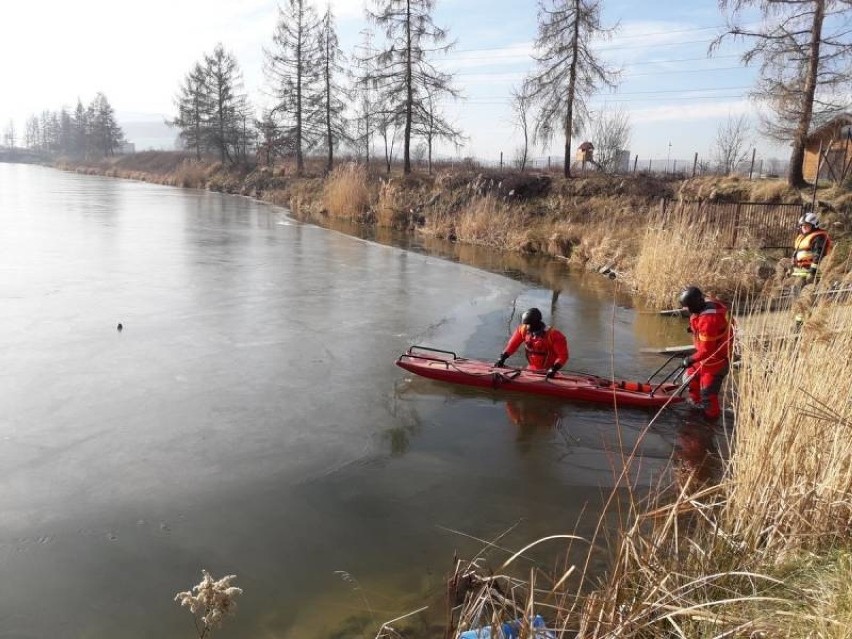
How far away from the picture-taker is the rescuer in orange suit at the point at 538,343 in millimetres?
6367

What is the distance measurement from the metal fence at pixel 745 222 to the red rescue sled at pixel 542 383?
670 centimetres

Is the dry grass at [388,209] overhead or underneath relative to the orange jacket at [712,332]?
overhead

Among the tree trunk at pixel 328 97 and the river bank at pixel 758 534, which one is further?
the tree trunk at pixel 328 97

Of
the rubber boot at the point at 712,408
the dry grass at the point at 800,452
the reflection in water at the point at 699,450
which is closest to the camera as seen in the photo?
the dry grass at the point at 800,452

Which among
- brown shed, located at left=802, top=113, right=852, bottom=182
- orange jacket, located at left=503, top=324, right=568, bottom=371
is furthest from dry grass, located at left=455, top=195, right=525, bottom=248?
orange jacket, located at left=503, top=324, right=568, bottom=371

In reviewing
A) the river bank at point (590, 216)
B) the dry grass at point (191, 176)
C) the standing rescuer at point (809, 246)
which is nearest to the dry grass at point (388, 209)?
the river bank at point (590, 216)

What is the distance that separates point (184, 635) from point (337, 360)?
4.12 metres

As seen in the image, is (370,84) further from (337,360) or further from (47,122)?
(47,122)

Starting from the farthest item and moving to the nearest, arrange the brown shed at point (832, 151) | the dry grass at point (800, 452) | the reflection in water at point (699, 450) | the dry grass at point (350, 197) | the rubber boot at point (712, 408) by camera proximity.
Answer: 1. the dry grass at point (350, 197)
2. the brown shed at point (832, 151)
3. the rubber boot at point (712, 408)
4. the reflection in water at point (699, 450)
5. the dry grass at point (800, 452)

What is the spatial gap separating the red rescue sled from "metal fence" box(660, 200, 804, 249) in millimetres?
6703

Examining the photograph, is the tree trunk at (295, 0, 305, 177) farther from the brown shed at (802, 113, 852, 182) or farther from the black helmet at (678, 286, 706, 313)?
the black helmet at (678, 286, 706, 313)

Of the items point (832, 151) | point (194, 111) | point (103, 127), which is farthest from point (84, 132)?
point (832, 151)

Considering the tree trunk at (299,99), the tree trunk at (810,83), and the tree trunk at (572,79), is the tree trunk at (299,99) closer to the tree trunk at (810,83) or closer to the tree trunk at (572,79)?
the tree trunk at (572,79)

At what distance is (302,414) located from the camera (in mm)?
5633
